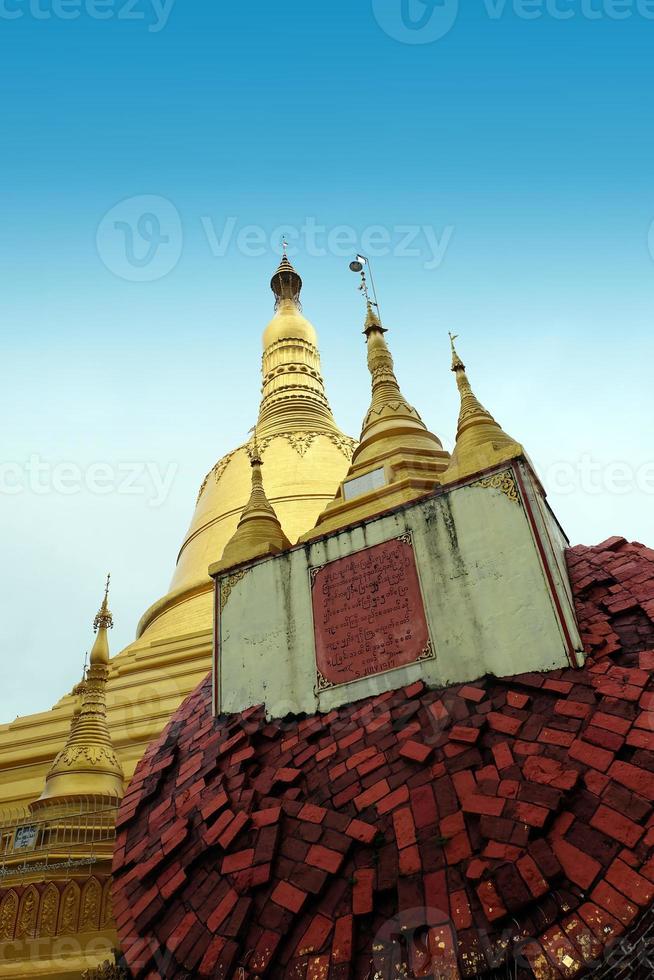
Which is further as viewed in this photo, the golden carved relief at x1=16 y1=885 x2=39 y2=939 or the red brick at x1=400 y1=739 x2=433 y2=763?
the golden carved relief at x1=16 y1=885 x2=39 y2=939

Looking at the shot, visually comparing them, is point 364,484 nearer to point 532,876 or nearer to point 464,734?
point 464,734

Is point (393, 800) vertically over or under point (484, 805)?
over

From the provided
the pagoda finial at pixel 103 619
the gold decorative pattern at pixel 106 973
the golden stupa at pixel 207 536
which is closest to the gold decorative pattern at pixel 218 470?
the golden stupa at pixel 207 536

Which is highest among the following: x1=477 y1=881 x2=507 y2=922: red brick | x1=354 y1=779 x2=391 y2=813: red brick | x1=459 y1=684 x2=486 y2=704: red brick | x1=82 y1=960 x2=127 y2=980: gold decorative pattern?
x1=459 y1=684 x2=486 y2=704: red brick

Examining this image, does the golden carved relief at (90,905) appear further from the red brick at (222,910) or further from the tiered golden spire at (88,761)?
the tiered golden spire at (88,761)

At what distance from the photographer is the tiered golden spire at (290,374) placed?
68.0ft

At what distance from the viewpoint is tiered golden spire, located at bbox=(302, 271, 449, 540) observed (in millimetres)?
7828

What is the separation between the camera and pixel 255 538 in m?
7.70

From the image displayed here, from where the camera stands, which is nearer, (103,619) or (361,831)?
(361,831)

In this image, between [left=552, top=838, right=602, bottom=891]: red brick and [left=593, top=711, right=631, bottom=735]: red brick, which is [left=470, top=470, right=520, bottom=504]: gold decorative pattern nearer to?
[left=593, top=711, right=631, bottom=735]: red brick

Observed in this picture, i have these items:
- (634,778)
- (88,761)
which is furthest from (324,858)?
(88,761)

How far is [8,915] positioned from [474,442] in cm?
603

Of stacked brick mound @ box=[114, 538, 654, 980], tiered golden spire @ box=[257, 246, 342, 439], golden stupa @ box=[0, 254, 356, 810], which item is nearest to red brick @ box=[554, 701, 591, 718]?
stacked brick mound @ box=[114, 538, 654, 980]

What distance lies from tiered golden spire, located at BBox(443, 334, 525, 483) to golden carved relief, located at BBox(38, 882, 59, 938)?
5023mm
